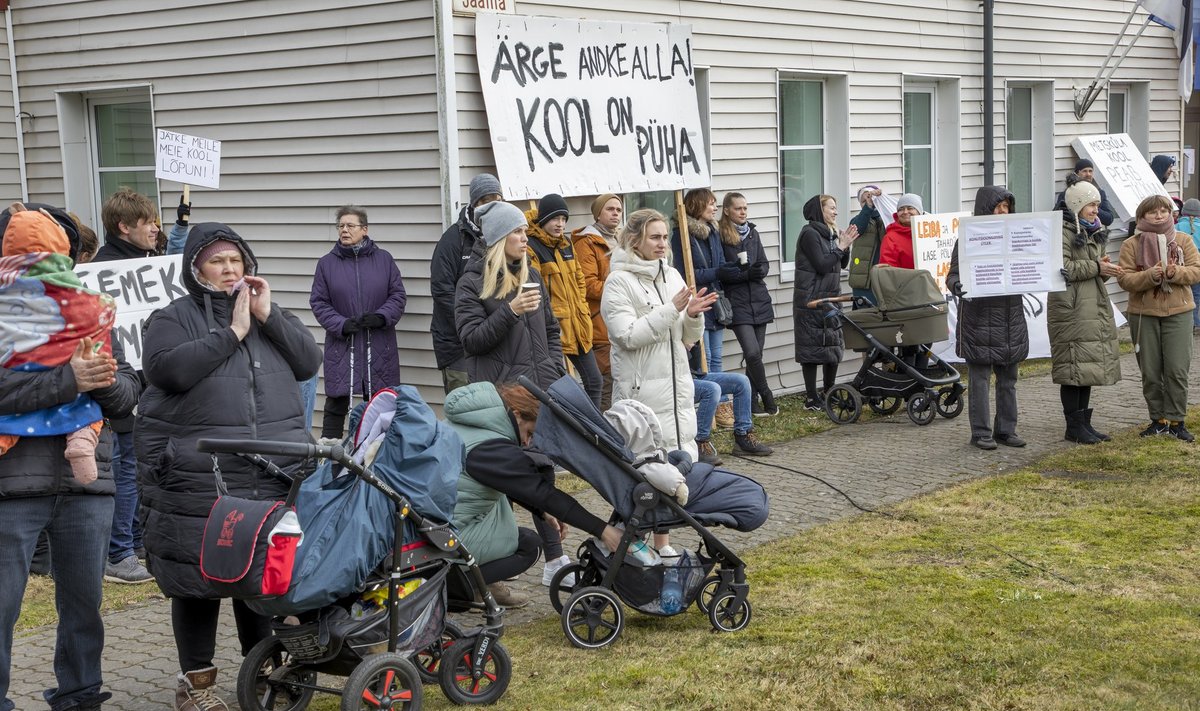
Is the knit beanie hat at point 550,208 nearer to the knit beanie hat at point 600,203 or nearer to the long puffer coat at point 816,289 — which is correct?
the knit beanie hat at point 600,203

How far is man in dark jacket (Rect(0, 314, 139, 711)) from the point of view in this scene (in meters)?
4.80

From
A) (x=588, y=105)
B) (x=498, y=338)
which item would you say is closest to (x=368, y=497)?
(x=498, y=338)

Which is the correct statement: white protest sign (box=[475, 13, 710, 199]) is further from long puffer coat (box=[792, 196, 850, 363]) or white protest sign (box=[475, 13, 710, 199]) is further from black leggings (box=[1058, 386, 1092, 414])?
black leggings (box=[1058, 386, 1092, 414])

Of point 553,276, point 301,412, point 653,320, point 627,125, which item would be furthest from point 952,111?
point 301,412

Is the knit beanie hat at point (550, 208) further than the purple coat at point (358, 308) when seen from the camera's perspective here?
No

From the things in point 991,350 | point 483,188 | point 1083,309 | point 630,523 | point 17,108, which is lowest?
point 630,523

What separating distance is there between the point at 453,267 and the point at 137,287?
6.60 ft

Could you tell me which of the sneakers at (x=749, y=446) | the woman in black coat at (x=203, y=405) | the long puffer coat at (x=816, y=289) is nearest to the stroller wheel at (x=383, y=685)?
the woman in black coat at (x=203, y=405)

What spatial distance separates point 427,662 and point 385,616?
0.59 meters

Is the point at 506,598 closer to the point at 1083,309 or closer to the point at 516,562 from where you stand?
the point at 516,562

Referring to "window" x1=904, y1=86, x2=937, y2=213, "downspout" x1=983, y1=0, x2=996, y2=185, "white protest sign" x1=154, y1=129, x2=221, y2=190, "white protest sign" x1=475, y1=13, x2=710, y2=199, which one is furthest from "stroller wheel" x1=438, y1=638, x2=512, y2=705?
"downspout" x1=983, y1=0, x2=996, y2=185

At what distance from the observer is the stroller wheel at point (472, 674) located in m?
5.20

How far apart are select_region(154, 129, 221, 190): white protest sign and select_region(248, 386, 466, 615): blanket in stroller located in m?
4.42

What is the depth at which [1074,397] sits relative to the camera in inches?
419
